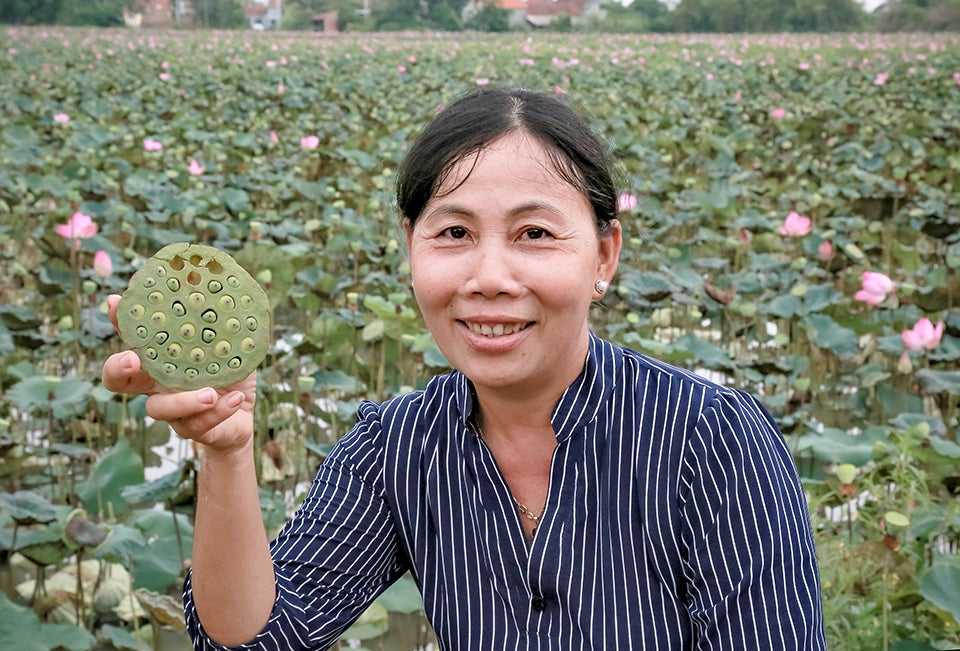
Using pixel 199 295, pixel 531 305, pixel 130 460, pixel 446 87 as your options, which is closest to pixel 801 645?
pixel 531 305

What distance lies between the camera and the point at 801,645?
36.8 inches

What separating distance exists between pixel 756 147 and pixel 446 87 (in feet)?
13.0

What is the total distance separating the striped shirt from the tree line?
10.6 metres

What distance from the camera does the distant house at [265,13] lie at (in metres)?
13.9

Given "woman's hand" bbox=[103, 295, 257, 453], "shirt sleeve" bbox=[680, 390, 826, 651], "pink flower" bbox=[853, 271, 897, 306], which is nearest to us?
"woman's hand" bbox=[103, 295, 257, 453]

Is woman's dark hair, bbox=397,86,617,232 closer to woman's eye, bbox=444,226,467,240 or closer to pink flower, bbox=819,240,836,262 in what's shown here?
woman's eye, bbox=444,226,467,240

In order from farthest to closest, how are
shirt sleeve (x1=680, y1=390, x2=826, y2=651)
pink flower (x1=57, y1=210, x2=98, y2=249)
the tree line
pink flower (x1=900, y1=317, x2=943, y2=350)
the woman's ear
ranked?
the tree line → pink flower (x1=57, y1=210, x2=98, y2=249) → pink flower (x1=900, y1=317, x2=943, y2=350) → the woman's ear → shirt sleeve (x1=680, y1=390, x2=826, y2=651)

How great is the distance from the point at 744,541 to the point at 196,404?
1.49 feet

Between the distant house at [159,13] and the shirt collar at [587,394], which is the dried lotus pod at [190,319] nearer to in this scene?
the shirt collar at [587,394]

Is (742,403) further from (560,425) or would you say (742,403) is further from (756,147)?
(756,147)

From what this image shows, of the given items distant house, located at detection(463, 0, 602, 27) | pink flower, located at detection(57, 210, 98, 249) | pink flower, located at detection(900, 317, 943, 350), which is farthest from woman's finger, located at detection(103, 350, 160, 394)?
distant house, located at detection(463, 0, 602, 27)

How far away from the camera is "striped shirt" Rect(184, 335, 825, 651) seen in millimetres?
951

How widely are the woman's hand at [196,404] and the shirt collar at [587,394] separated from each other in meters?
0.28

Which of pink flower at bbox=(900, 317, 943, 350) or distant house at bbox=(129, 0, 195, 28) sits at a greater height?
distant house at bbox=(129, 0, 195, 28)
